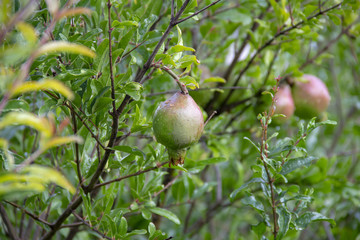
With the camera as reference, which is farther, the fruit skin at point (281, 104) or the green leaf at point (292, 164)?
the fruit skin at point (281, 104)

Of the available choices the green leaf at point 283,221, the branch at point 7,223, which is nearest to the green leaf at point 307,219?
the green leaf at point 283,221

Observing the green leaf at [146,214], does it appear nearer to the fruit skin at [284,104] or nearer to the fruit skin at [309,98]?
the fruit skin at [284,104]

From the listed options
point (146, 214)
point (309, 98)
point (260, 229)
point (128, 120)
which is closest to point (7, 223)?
point (146, 214)

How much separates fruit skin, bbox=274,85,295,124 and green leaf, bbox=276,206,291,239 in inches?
23.2

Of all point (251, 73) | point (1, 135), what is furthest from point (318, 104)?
point (1, 135)

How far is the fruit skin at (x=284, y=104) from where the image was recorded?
5.29 ft

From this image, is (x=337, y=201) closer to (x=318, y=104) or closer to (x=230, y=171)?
(x=230, y=171)

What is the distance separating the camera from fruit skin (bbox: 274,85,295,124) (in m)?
1.61

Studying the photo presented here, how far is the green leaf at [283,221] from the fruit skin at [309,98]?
2.44ft

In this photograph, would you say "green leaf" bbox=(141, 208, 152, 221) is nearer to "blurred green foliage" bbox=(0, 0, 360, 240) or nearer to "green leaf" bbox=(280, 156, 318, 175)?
"blurred green foliage" bbox=(0, 0, 360, 240)

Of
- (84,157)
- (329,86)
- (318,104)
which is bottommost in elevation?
(329,86)

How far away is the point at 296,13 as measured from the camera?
151cm

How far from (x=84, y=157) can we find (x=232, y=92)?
863 mm

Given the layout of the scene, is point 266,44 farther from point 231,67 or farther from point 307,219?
point 307,219
